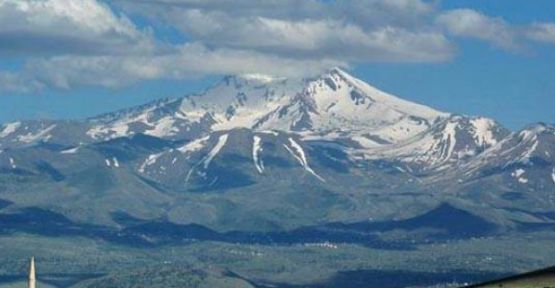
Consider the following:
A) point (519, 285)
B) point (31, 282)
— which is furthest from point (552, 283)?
point (31, 282)

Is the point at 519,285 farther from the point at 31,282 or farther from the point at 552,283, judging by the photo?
the point at 31,282

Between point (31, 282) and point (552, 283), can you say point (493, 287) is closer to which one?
point (552, 283)

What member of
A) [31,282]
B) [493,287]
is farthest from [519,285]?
[31,282]

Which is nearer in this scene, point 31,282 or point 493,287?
point 31,282

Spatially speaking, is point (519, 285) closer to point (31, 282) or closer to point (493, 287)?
point (493, 287)

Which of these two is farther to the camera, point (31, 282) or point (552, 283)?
point (552, 283)
